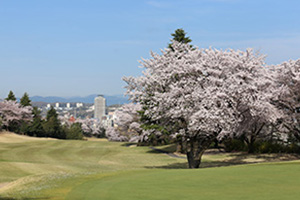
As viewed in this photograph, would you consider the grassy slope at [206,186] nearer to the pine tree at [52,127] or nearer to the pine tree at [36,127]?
the pine tree at [36,127]

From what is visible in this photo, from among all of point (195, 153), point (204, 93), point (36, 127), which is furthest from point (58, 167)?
point (36, 127)

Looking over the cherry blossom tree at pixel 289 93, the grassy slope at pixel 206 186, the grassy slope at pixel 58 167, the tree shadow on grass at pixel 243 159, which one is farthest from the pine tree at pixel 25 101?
the grassy slope at pixel 206 186

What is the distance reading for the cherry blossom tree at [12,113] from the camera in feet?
328

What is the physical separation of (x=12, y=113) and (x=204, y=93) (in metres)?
83.1

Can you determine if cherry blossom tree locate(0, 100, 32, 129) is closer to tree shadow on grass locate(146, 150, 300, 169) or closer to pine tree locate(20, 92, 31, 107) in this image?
pine tree locate(20, 92, 31, 107)

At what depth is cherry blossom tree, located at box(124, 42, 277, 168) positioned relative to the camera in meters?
28.5

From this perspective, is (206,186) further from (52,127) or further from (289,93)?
(52,127)

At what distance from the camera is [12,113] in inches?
4016

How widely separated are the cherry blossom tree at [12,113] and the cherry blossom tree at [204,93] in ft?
248

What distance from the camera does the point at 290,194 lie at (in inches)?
538

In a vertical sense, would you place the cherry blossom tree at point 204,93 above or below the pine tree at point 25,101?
below

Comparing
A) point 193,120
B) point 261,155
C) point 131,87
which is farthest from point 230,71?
point 261,155

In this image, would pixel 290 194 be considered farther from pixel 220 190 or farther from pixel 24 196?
pixel 24 196

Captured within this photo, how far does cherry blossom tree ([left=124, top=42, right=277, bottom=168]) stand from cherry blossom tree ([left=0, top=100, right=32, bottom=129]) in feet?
248
